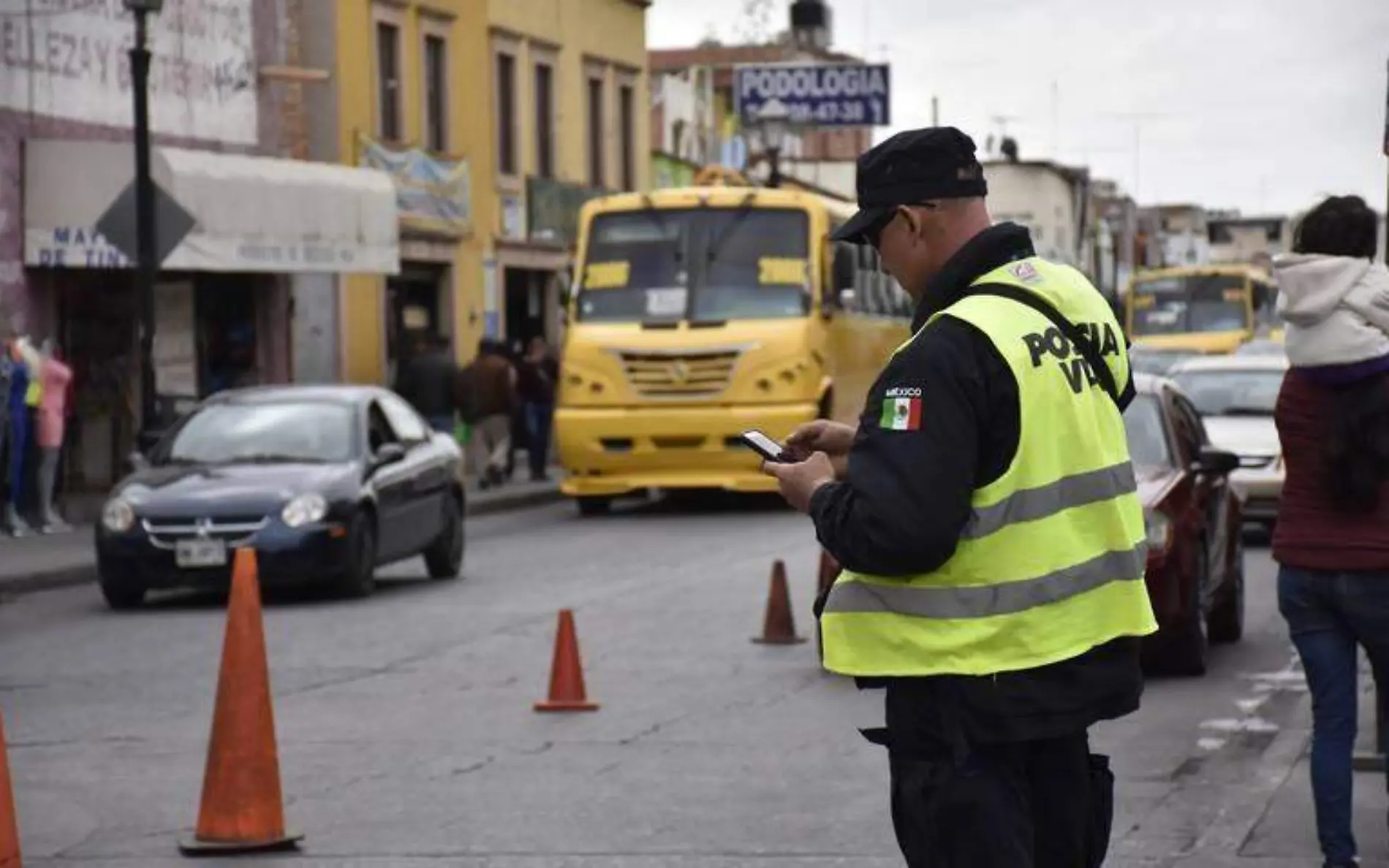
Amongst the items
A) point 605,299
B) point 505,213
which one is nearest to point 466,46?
point 505,213

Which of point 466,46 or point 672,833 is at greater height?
point 466,46

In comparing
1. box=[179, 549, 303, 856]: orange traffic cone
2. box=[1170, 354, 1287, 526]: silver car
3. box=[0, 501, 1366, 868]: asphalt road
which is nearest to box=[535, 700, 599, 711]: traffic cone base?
box=[0, 501, 1366, 868]: asphalt road

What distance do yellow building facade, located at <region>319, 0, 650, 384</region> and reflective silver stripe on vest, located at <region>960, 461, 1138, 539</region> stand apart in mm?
32665

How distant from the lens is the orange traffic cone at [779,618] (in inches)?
682

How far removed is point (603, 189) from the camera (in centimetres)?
5034

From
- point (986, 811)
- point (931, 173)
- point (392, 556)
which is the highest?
point (931, 173)

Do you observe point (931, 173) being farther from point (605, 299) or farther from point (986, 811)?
point (605, 299)

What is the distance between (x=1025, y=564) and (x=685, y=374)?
2650cm

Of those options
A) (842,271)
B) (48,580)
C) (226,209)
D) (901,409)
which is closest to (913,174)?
(901,409)

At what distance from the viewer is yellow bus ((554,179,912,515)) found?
3172 cm

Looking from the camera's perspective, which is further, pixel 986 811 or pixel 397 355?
pixel 397 355

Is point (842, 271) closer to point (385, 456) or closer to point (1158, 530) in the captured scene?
point (385, 456)

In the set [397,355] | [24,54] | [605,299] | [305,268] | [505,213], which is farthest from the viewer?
[505,213]

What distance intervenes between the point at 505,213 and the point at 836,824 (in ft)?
116
